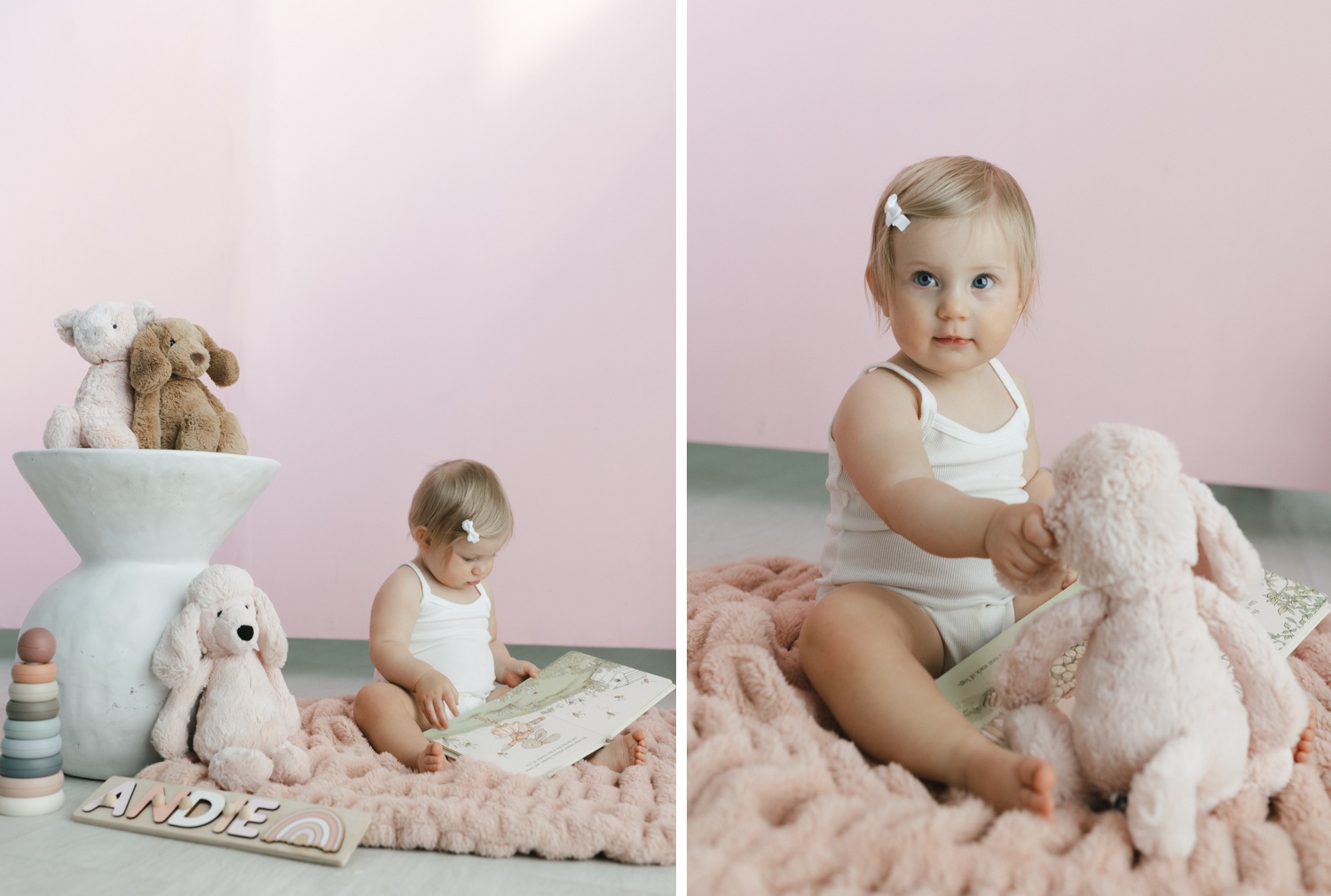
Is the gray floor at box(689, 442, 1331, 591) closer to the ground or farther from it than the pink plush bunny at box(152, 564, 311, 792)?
closer to the ground

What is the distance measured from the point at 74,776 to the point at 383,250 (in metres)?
1.07

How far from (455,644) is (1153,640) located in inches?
32.9

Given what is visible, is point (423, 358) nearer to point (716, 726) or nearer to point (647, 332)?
point (647, 332)

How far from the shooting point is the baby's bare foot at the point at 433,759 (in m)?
0.98

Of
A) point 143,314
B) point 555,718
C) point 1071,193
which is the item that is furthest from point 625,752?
point 1071,193

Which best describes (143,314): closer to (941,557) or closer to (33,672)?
(33,672)

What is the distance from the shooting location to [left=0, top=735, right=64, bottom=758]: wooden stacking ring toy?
0.90 m

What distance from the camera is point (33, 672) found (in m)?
0.92

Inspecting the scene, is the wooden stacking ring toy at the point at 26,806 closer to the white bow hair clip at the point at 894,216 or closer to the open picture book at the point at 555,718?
the open picture book at the point at 555,718

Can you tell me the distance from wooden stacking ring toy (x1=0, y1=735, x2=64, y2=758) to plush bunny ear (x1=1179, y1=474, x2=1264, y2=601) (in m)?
0.95

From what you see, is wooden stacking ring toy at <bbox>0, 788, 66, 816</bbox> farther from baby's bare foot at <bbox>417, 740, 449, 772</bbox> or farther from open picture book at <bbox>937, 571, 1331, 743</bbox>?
open picture book at <bbox>937, 571, 1331, 743</bbox>

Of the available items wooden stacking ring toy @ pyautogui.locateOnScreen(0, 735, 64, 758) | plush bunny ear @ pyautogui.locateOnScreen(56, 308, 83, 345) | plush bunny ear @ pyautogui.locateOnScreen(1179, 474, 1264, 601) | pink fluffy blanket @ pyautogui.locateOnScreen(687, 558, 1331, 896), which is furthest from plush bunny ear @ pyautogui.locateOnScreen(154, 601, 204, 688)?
plush bunny ear @ pyautogui.locateOnScreen(1179, 474, 1264, 601)

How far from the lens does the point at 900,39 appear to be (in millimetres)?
2039

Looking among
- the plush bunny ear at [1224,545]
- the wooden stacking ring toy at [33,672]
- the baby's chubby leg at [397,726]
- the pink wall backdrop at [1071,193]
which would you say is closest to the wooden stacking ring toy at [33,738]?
the wooden stacking ring toy at [33,672]
